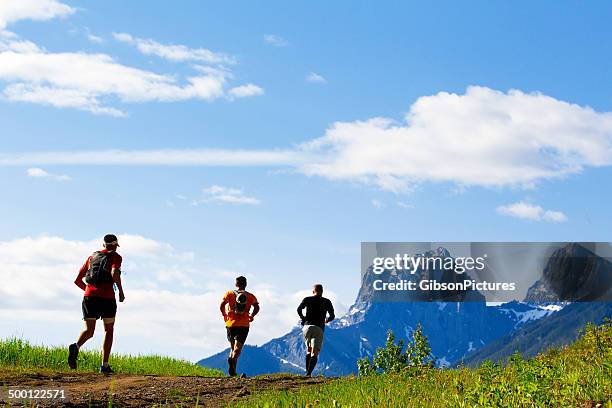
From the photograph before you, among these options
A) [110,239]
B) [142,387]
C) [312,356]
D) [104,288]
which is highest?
[110,239]

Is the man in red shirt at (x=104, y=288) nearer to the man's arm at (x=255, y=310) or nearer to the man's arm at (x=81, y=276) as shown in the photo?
the man's arm at (x=81, y=276)

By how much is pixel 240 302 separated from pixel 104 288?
350 cm

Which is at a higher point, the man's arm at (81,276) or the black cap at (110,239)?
the black cap at (110,239)

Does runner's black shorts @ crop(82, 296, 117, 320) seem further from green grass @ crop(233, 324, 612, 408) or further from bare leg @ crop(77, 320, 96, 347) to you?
green grass @ crop(233, 324, 612, 408)

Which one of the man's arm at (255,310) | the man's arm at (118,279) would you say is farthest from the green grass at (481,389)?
the man's arm at (118,279)

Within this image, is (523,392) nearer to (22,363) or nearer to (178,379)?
(178,379)

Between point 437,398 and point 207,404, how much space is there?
364 centimetres

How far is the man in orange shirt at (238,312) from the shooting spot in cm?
2002

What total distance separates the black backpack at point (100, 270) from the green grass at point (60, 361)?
13.4 ft

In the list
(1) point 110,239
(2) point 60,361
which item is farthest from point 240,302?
(2) point 60,361

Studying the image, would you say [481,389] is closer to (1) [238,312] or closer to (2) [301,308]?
(1) [238,312]

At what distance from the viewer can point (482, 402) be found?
32.0ft

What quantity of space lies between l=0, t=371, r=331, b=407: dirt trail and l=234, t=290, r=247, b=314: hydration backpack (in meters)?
2.48

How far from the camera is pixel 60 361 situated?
906 inches
